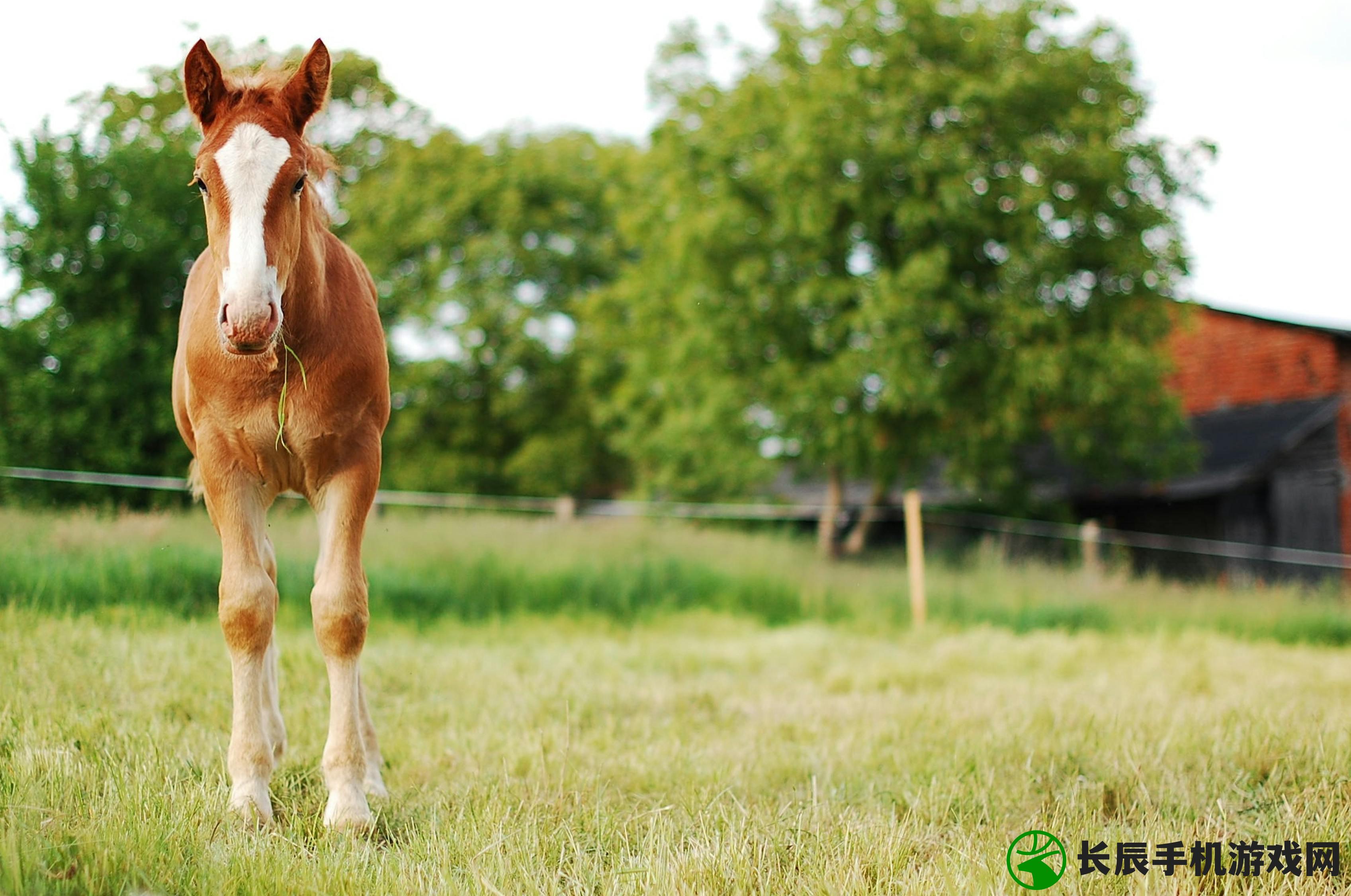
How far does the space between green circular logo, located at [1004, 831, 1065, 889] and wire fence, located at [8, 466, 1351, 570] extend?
6390 millimetres

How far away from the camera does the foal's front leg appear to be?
117 inches

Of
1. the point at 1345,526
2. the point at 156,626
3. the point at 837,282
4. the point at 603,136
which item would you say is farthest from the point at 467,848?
the point at 603,136

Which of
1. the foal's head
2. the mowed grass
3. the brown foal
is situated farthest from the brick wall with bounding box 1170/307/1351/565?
the foal's head

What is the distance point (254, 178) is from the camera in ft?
8.85

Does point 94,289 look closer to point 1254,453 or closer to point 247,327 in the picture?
point 247,327

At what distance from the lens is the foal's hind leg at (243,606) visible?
3010mm

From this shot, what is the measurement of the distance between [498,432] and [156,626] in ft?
67.9

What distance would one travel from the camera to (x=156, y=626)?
6.13m

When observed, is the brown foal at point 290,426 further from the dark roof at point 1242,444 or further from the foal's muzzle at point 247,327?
the dark roof at point 1242,444

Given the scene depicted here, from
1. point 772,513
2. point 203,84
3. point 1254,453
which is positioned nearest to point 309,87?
point 203,84

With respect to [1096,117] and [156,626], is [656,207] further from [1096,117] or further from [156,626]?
[156,626]

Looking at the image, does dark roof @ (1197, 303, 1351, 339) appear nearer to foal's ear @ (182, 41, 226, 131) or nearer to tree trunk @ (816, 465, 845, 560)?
tree trunk @ (816, 465, 845, 560)

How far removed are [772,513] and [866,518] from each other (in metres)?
4.70

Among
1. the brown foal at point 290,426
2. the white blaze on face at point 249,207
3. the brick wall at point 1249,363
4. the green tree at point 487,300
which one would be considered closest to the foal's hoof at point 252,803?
the brown foal at point 290,426
